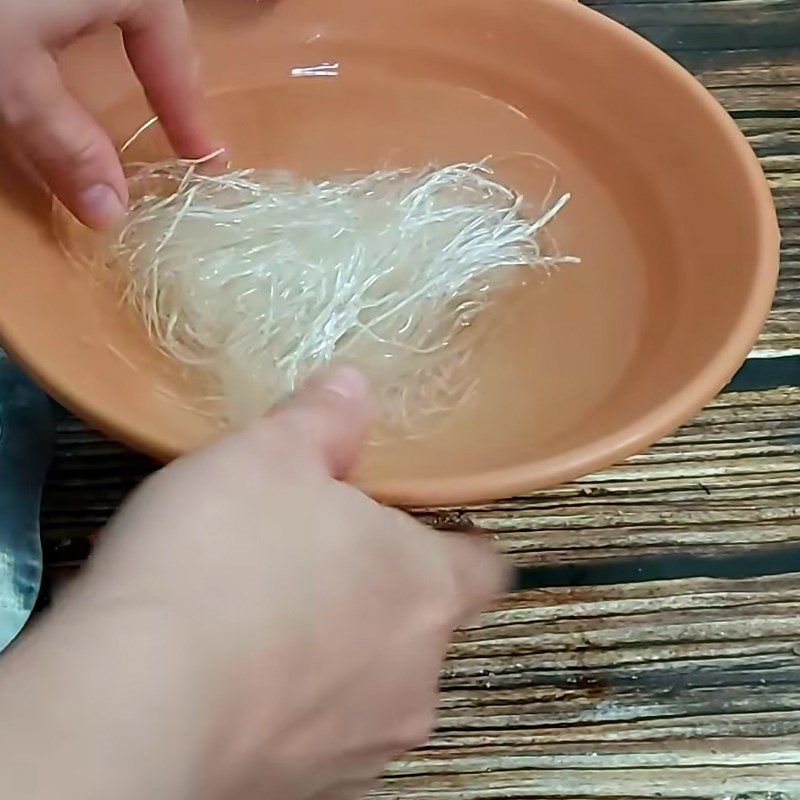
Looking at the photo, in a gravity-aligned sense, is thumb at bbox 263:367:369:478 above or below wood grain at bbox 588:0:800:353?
above

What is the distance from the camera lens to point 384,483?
45cm

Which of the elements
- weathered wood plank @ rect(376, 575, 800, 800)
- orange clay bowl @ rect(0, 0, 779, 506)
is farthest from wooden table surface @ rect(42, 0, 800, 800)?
orange clay bowl @ rect(0, 0, 779, 506)

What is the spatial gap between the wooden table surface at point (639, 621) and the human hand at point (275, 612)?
187 millimetres

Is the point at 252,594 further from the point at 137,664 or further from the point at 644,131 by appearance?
the point at 644,131

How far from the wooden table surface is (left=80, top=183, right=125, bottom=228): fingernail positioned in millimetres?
186

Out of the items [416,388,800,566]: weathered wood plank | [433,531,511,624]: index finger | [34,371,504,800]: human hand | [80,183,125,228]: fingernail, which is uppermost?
[80,183,125,228]: fingernail

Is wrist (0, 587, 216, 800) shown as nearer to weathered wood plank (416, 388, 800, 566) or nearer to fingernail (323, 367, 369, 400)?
fingernail (323, 367, 369, 400)

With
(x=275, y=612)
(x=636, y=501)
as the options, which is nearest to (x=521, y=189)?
(x=636, y=501)

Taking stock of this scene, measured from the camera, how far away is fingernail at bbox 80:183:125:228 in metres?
0.55

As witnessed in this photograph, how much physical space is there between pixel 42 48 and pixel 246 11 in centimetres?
19

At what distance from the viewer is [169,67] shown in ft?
1.87

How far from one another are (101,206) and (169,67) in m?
0.09

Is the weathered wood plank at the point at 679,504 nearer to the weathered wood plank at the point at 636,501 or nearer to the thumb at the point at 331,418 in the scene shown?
the weathered wood plank at the point at 636,501

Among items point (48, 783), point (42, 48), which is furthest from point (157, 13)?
point (48, 783)
